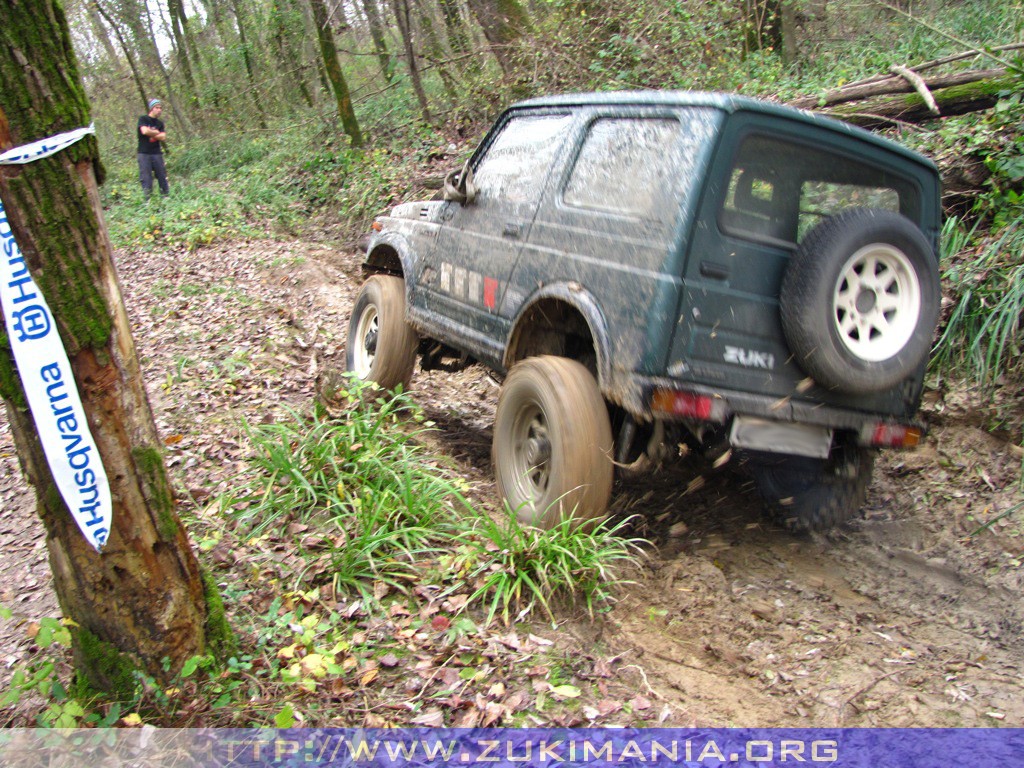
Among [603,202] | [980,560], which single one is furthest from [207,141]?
[980,560]

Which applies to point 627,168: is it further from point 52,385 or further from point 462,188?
point 52,385

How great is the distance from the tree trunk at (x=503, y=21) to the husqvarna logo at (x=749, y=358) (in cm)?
882

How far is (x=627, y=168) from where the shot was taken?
3.80 m

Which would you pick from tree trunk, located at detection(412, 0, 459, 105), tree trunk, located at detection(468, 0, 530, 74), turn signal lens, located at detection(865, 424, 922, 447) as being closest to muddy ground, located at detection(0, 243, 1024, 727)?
turn signal lens, located at detection(865, 424, 922, 447)

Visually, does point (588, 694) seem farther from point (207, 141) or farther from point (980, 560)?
point (207, 141)

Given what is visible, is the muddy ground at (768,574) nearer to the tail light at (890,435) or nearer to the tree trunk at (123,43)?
the tail light at (890,435)

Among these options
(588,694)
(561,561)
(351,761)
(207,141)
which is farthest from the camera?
(207,141)

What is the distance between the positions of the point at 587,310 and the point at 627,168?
719 mm

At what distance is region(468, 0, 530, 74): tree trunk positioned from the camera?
1115 centimetres

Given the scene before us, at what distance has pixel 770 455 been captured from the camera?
4.04 m

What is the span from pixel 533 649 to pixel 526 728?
0.40 metres

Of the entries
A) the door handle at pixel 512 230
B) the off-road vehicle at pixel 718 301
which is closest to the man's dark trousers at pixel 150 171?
the door handle at pixel 512 230

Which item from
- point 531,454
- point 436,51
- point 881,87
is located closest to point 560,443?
point 531,454

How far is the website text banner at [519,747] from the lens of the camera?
2.54 meters
